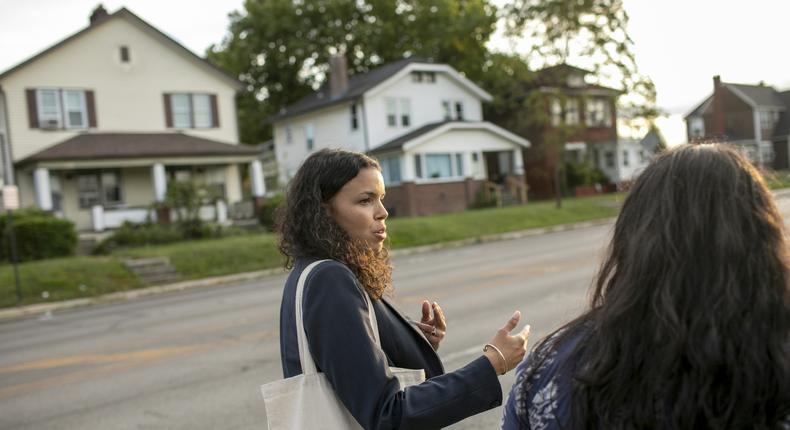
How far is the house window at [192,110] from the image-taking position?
31.1 metres

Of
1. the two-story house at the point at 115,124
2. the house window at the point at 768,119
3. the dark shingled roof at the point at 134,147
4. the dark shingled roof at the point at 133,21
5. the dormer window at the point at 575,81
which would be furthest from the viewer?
the house window at the point at 768,119

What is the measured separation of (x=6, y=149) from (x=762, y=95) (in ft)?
190

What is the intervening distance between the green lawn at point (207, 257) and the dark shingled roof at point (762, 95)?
37082mm

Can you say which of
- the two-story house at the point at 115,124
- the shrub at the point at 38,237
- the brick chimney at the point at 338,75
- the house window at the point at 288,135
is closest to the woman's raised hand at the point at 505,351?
the shrub at the point at 38,237

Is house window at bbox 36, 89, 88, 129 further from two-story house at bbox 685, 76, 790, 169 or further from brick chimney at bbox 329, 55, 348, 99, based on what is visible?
two-story house at bbox 685, 76, 790, 169

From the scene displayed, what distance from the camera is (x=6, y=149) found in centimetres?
2744

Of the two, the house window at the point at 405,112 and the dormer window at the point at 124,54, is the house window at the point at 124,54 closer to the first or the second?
the dormer window at the point at 124,54

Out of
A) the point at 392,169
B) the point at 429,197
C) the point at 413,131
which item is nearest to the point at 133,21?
the point at 392,169

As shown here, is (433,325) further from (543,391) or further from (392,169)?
(392,169)

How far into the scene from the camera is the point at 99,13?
3150 centimetres

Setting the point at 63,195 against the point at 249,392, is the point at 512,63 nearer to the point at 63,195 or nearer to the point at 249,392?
the point at 63,195

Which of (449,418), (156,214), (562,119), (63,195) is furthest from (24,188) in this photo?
(449,418)

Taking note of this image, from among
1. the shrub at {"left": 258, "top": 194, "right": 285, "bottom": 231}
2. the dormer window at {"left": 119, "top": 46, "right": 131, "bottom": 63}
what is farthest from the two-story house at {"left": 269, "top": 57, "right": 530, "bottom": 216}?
the dormer window at {"left": 119, "top": 46, "right": 131, "bottom": 63}

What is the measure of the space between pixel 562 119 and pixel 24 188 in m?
24.2
